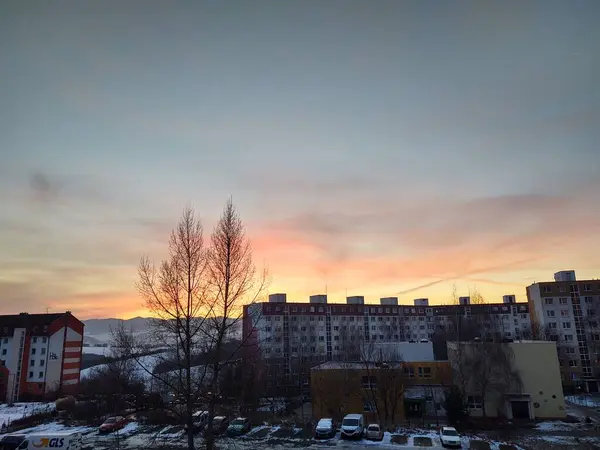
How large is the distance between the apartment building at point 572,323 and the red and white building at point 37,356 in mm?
77614

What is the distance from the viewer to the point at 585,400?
52.8 m

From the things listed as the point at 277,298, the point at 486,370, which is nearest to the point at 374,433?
the point at 486,370

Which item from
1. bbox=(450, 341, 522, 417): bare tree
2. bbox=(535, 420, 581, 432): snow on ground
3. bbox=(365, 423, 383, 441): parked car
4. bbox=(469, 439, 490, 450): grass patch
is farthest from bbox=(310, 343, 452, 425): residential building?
bbox=(469, 439, 490, 450): grass patch

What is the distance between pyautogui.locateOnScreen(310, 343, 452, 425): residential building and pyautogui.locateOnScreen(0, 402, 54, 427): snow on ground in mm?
31963

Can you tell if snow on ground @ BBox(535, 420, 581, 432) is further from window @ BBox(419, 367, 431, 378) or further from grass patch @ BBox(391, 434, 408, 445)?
grass patch @ BBox(391, 434, 408, 445)

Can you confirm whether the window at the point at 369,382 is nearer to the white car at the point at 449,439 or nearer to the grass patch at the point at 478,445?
the white car at the point at 449,439

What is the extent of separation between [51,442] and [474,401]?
36.9 meters

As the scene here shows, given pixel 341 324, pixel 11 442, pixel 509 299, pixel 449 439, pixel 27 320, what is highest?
pixel 509 299

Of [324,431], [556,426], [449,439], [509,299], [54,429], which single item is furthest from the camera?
[509,299]

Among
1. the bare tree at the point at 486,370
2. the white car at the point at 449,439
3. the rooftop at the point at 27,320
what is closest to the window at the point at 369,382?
the bare tree at the point at 486,370

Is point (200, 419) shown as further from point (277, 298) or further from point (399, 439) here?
point (277, 298)

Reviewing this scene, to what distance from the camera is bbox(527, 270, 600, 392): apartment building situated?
210ft

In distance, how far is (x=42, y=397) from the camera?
61.6 metres

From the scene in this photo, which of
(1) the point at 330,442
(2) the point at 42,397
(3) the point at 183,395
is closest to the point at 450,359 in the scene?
(1) the point at 330,442
